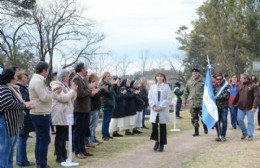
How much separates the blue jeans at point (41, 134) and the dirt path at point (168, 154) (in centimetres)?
104

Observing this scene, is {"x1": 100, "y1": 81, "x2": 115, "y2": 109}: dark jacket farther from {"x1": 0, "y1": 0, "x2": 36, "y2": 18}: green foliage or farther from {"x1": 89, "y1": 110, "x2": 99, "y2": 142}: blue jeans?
{"x1": 0, "y1": 0, "x2": 36, "y2": 18}: green foliage

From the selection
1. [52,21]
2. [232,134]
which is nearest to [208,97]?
[232,134]

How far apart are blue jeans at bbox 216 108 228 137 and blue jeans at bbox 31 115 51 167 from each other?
638 centimetres

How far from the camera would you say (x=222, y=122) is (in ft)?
45.3

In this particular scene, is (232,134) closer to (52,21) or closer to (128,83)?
(128,83)

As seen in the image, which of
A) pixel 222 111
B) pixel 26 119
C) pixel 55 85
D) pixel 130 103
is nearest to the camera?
pixel 55 85

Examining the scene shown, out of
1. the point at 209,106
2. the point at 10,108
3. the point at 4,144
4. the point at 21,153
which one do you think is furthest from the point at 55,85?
the point at 209,106

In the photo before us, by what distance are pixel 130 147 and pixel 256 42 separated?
119 feet

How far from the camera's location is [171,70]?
62250mm

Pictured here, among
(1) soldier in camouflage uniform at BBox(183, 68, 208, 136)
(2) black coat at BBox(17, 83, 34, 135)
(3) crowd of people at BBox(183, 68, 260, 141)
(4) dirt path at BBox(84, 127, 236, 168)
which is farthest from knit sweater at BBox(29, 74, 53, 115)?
(1) soldier in camouflage uniform at BBox(183, 68, 208, 136)

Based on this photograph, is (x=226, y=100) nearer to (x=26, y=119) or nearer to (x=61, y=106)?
(x=61, y=106)

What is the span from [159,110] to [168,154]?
3.78 ft

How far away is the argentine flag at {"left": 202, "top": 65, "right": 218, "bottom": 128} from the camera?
13742mm

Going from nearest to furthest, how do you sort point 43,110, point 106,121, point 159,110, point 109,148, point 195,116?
point 43,110
point 159,110
point 109,148
point 106,121
point 195,116
